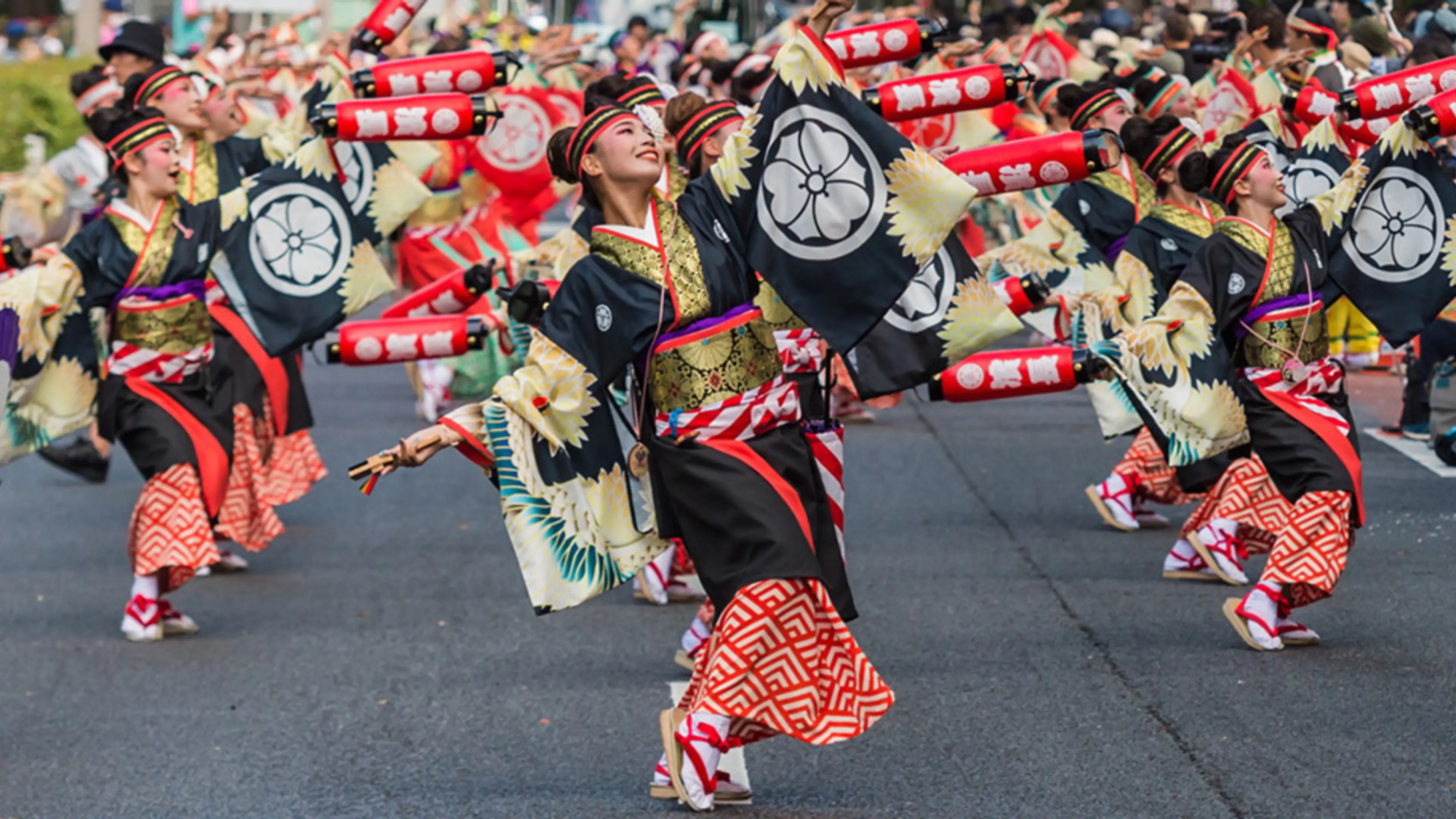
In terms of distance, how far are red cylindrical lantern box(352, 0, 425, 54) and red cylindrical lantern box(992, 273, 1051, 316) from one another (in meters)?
2.32

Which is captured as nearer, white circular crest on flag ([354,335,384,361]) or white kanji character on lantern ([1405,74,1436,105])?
white circular crest on flag ([354,335,384,361])

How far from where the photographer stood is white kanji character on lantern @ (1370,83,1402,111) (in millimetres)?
5922

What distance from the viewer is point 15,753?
5.59m

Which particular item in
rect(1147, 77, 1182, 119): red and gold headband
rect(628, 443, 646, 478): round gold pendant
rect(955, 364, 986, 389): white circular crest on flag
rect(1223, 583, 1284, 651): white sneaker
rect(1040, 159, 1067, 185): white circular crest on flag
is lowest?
rect(1223, 583, 1284, 651): white sneaker

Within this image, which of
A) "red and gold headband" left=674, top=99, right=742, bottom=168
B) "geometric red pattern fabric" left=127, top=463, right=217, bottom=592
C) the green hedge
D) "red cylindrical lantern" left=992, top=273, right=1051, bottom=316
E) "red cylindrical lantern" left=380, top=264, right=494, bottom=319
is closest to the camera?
"red cylindrical lantern" left=992, top=273, right=1051, bottom=316

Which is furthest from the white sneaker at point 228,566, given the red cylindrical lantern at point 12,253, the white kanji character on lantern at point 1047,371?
the white kanji character on lantern at point 1047,371

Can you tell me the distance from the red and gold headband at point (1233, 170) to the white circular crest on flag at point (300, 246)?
9.45 ft

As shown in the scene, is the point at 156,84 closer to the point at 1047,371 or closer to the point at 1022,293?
the point at 1022,293

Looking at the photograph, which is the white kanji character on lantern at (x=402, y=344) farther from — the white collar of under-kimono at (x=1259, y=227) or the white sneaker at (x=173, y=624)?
the white collar of under-kimono at (x=1259, y=227)

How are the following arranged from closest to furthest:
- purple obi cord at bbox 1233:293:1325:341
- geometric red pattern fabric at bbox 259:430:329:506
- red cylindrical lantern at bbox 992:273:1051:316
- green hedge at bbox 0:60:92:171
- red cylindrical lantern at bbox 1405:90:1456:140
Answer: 1. red cylindrical lantern at bbox 992:273:1051:316
2. red cylindrical lantern at bbox 1405:90:1456:140
3. purple obi cord at bbox 1233:293:1325:341
4. geometric red pattern fabric at bbox 259:430:329:506
5. green hedge at bbox 0:60:92:171

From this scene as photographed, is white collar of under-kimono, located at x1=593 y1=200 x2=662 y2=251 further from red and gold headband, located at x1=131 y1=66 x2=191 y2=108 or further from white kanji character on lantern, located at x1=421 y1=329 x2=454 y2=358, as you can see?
red and gold headband, located at x1=131 y1=66 x2=191 y2=108

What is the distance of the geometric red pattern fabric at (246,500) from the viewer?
25.5 ft

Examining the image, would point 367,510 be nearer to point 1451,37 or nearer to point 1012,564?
point 1012,564

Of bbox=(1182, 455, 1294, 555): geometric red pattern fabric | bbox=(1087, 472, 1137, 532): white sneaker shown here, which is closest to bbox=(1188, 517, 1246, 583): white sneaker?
bbox=(1182, 455, 1294, 555): geometric red pattern fabric
